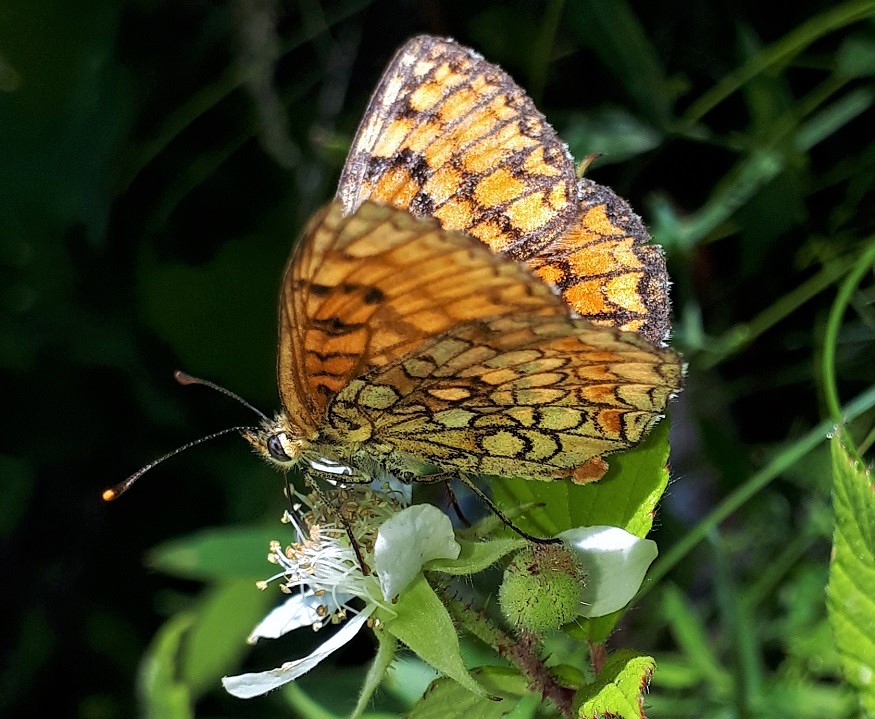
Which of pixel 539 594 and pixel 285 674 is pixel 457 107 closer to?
pixel 539 594

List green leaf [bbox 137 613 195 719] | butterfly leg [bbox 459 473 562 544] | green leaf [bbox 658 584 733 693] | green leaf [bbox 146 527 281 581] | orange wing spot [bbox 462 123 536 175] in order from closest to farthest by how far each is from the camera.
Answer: butterfly leg [bbox 459 473 562 544] → orange wing spot [bbox 462 123 536 175] → green leaf [bbox 137 613 195 719] → green leaf [bbox 658 584 733 693] → green leaf [bbox 146 527 281 581]

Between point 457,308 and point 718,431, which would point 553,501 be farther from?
point 718,431

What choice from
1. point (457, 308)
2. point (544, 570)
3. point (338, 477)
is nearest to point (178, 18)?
point (338, 477)

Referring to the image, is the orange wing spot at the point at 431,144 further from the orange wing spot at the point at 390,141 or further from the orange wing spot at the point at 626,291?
the orange wing spot at the point at 626,291

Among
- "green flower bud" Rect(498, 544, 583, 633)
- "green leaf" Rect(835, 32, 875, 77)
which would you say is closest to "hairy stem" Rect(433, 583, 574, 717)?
"green flower bud" Rect(498, 544, 583, 633)

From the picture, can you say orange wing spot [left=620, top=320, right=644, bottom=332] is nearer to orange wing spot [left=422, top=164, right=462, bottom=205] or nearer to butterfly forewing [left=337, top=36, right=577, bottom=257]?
butterfly forewing [left=337, top=36, right=577, bottom=257]
